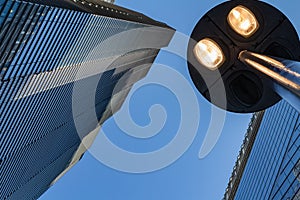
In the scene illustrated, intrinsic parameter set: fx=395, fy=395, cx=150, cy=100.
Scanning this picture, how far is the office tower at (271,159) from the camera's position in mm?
54412

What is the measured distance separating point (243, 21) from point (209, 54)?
1.16 meters

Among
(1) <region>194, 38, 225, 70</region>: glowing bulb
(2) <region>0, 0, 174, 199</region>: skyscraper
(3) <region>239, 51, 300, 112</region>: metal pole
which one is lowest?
(2) <region>0, 0, 174, 199</region>: skyscraper

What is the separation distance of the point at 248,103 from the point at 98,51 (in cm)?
9816

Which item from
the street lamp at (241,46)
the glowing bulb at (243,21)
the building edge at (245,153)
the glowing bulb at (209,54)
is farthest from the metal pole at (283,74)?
the building edge at (245,153)

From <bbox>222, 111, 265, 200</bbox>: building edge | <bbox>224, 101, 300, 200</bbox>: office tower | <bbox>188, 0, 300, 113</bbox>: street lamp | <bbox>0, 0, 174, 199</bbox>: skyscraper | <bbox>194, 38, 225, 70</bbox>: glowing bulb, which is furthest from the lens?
<bbox>222, 111, 265, 200</bbox>: building edge

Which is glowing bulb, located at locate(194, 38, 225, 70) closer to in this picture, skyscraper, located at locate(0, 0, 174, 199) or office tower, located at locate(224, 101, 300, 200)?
office tower, located at locate(224, 101, 300, 200)

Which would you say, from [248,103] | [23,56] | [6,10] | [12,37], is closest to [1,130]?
[23,56]

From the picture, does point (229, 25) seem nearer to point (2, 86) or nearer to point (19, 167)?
point (2, 86)

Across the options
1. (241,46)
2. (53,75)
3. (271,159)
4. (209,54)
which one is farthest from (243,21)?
(53,75)

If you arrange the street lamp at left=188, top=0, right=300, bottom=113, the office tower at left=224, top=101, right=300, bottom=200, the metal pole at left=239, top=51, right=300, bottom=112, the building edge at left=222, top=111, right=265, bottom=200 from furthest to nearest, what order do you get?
the building edge at left=222, top=111, right=265, bottom=200 < the office tower at left=224, top=101, right=300, bottom=200 < the street lamp at left=188, top=0, right=300, bottom=113 < the metal pole at left=239, top=51, right=300, bottom=112

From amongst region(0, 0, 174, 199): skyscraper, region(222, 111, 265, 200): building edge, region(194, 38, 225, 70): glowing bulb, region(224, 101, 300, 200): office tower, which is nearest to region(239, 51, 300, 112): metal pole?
region(194, 38, 225, 70): glowing bulb

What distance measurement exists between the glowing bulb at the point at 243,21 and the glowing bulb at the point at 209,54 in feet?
2.11

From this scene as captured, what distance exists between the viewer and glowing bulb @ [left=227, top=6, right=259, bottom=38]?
→ 934 cm

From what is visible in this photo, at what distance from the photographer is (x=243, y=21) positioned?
9.57 m
